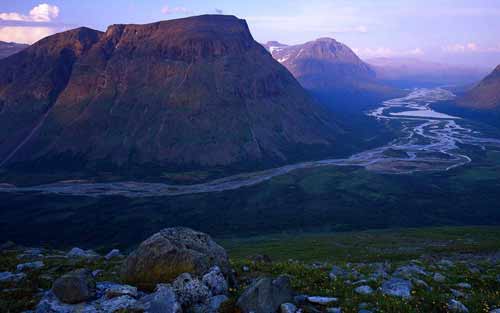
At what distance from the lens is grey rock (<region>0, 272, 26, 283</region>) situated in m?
17.5

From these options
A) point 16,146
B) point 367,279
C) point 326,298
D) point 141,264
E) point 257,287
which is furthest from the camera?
point 16,146

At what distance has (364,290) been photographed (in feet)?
52.0

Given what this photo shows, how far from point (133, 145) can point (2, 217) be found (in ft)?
272

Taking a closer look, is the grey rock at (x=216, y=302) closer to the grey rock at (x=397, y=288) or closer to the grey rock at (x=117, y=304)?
the grey rock at (x=117, y=304)

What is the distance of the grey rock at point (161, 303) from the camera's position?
12188mm

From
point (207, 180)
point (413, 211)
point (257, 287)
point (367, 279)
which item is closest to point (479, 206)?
point (413, 211)

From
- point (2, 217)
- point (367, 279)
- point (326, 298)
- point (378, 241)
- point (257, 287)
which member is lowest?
point (2, 217)

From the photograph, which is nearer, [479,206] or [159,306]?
[159,306]

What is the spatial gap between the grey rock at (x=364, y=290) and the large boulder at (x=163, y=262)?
563 centimetres

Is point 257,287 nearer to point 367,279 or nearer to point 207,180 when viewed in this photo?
point 367,279

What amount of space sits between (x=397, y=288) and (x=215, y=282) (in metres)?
7.60

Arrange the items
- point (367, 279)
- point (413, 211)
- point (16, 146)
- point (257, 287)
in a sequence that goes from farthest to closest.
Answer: point (16, 146) → point (413, 211) → point (367, 279) → point (257, 287)

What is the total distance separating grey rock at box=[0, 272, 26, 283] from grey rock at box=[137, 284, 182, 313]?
28.5 feet

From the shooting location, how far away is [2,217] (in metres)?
115
